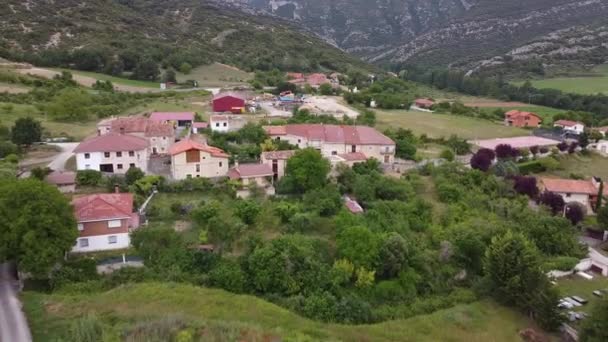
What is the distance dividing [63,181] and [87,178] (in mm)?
1612

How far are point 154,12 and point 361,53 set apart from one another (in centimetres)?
8424

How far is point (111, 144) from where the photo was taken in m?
33.2

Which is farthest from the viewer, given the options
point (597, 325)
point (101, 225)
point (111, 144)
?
point (111, 144)

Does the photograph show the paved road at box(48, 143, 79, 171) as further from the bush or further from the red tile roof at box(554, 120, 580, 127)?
the red tile roof at box(554, 120, 580, 127)

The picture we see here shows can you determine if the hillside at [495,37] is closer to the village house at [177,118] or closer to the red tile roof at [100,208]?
the village house at [177,118]

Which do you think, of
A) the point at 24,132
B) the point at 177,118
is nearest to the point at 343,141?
the point at 177,118

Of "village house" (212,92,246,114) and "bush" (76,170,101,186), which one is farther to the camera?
"village house" (212,92,246,114)

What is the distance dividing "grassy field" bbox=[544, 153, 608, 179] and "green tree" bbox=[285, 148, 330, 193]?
75.8 feet

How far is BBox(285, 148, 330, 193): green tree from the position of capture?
3075 centimetres

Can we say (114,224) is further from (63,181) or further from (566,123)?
(566,123)

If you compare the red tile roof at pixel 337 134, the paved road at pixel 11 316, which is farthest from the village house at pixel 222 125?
the paved road at pixel 11 316

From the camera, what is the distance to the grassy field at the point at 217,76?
277 feet

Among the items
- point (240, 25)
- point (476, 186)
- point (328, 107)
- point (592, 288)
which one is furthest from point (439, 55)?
point (592, 288)

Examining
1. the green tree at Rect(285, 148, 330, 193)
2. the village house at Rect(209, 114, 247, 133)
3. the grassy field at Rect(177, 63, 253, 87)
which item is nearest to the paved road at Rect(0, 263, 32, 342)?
the green tree at Rect(285, 148, 330, 193)
